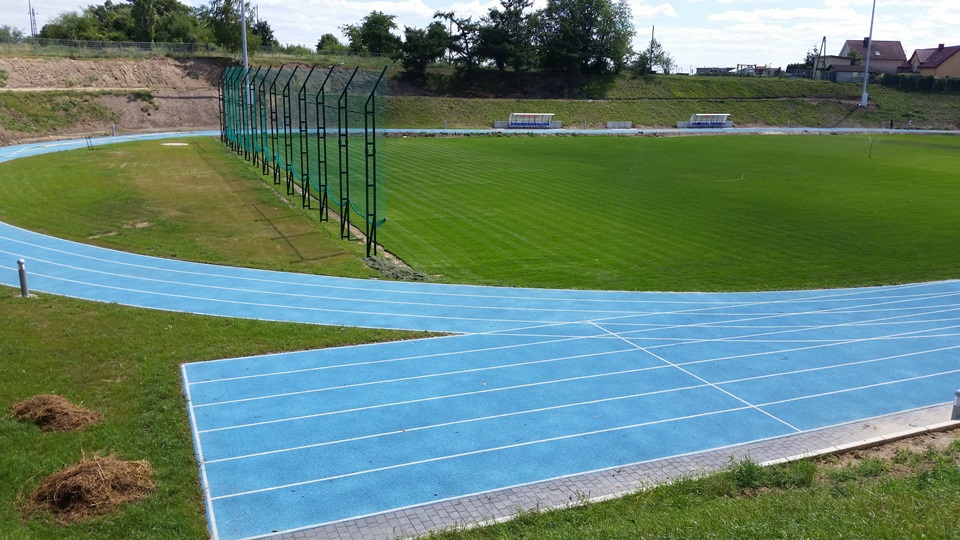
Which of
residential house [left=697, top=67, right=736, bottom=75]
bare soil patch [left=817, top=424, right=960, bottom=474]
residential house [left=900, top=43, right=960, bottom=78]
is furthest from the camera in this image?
residential house [left=697, top=67, right=736, bottom=75]

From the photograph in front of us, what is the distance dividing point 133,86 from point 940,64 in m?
94.7

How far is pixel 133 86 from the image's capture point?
54969mm

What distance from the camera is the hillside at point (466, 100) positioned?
48281 mm

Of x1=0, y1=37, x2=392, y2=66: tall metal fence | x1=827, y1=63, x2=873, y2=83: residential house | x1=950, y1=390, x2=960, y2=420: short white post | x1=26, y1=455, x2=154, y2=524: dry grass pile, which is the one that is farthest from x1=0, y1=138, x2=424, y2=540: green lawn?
x1=827, y1=63, x2=873, y2=83: residential house

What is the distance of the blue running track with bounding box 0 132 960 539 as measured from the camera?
29.6ft

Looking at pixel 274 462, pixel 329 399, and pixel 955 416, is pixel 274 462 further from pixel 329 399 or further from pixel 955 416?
pixel 955 416

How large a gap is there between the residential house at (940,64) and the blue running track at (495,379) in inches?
3648

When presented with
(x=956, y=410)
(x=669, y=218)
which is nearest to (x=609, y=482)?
(x=956, y=410)

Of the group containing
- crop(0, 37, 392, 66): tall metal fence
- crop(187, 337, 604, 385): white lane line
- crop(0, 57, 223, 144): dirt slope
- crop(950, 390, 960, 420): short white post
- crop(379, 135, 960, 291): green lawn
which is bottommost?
crop(187, 337, 604, 385): white lane line

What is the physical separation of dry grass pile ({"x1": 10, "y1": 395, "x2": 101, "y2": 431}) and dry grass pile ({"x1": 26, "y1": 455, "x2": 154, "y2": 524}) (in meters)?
1.60

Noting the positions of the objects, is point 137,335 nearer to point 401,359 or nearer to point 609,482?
point 401,359

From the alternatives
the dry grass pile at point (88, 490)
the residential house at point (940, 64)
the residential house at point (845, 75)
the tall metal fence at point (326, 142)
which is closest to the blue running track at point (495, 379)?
the dry grass pile at point (88, 490)

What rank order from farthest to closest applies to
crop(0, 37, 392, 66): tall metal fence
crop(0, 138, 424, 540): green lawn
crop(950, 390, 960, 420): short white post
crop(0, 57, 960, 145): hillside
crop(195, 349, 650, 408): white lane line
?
crop(0, 37, 392, 66): tall metal fence, crop(0, 57, 960, 145): hillside, crop(195, 349, 650, 408): white lane line, crop(950, 390, 960, 420): short white post, crop(0, 138, 424, 540): green lawn

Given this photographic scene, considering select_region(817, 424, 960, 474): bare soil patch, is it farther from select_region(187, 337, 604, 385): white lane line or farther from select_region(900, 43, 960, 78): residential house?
select_region(900, 43, 960, 78): residential house
